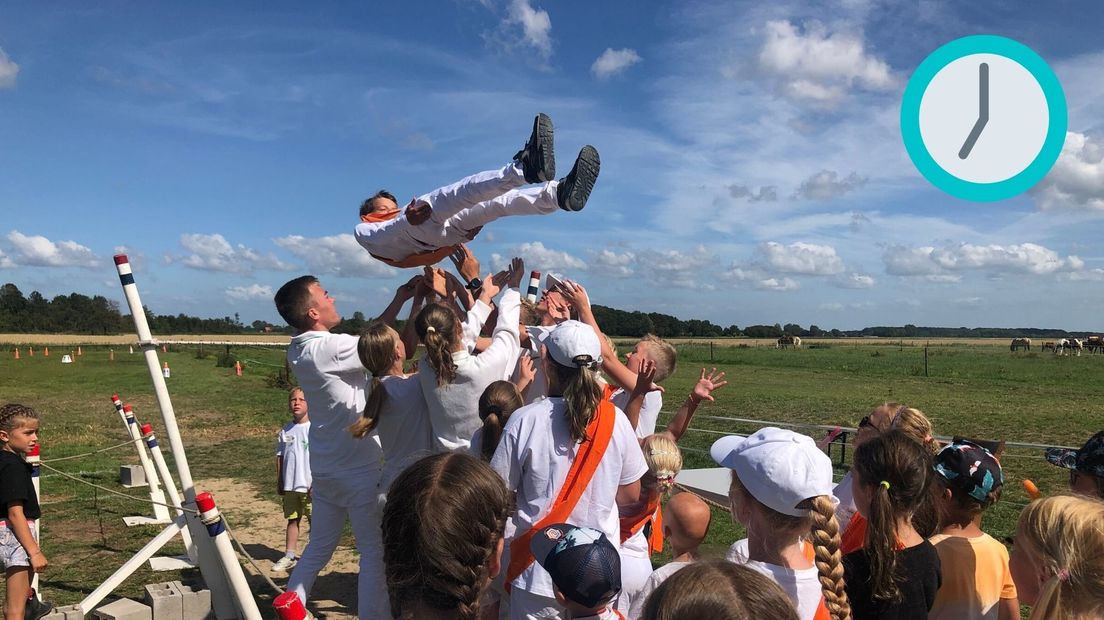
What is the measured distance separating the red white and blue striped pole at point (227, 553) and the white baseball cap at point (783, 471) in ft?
9.53

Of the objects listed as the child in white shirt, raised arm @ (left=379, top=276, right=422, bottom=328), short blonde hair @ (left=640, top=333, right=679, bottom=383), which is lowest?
the child in white shirt

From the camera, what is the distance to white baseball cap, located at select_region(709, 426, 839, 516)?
7.17 ft

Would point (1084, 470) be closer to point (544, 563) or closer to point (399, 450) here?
point (544, 563)

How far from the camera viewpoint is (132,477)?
10.8 m

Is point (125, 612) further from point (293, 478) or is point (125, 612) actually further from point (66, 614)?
point (293, 478)

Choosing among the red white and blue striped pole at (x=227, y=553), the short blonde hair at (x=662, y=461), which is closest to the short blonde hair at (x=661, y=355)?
the short blonde hair at (x=662, y=461)

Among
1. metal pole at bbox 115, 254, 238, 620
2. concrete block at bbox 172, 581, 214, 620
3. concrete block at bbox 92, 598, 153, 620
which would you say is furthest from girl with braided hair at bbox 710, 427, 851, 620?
concrete block at bbox 92, 598, 153, 620

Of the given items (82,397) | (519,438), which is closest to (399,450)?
(519,438)

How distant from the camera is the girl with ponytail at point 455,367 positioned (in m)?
3.74

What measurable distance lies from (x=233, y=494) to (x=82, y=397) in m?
15.8

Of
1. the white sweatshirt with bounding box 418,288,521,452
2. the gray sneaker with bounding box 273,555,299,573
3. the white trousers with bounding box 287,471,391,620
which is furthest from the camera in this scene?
the gray sneaker with bounding box 273,555,299,573

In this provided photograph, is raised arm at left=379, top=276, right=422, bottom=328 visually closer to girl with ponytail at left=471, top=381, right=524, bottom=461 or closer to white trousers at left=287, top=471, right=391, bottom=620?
white trousers at left=287, top=471, right=391, bottom=620

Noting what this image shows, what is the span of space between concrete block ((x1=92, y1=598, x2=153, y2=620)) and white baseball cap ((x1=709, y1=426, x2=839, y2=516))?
4.81 meters

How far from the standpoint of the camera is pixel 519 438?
291cm
